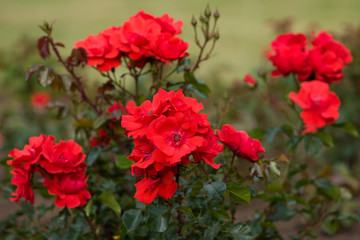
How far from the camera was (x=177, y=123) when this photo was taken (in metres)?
0.78

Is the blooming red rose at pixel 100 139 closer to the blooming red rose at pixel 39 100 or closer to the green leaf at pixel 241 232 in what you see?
the green leaf at pixel 241 232

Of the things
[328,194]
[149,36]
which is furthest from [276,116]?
[149,36]

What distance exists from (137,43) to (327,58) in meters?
0.56

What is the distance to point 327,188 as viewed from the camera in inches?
55.4

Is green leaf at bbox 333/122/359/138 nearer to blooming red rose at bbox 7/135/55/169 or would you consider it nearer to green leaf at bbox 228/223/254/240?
green leaf at bbox 228/223/254/240

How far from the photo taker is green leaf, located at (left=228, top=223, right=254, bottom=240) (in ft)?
2.98

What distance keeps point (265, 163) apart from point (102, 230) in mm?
632

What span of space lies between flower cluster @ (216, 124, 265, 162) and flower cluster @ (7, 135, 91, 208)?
0.36 meters

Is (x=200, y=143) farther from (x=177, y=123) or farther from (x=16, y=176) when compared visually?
(x=16, y=176)

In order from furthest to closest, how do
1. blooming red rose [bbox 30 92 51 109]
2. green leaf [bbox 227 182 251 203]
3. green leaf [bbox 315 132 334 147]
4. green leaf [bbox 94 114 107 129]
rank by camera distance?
blooming red rose [bbox 30 92 51 109], green leaf [bbox 315 132 334 147], green leaf [bbox 94 114 107 129], green leaf [bbox 227 182 251 203]

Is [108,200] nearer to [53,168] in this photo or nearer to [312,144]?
[53,168]

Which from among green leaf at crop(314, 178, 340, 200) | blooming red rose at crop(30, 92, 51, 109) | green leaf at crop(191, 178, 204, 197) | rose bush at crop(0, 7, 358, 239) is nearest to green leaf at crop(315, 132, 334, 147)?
rose bush at crop(0, 7, 358, 239)

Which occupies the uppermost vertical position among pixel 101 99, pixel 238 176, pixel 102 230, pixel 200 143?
pixel 200 143

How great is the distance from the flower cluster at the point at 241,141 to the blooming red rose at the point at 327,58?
1.41ft
